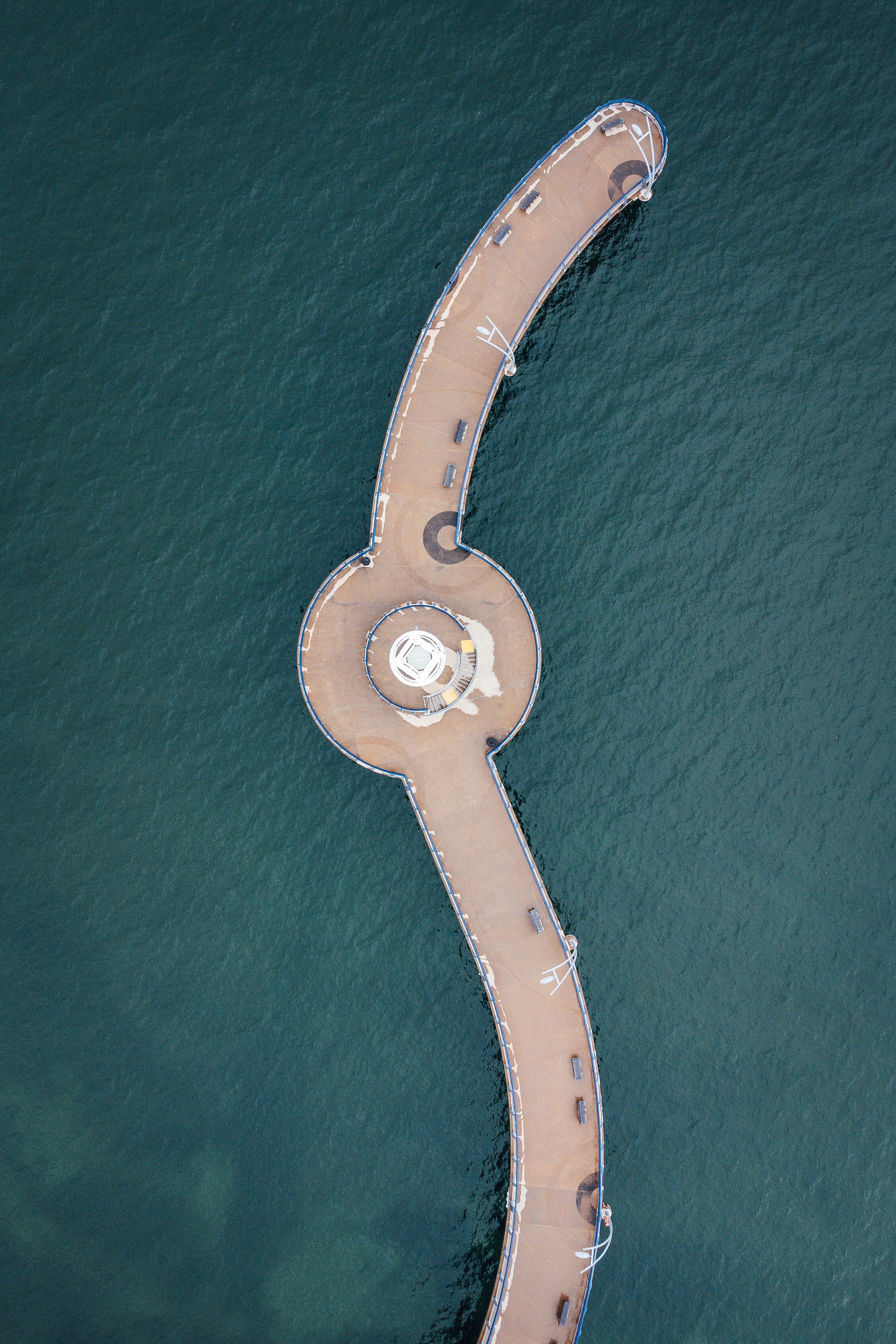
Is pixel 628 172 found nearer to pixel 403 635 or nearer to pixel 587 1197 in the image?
pixel 403 635

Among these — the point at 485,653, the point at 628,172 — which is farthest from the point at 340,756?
the point at 628,172

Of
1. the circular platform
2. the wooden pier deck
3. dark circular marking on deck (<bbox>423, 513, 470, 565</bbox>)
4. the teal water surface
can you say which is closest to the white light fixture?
the circular platform

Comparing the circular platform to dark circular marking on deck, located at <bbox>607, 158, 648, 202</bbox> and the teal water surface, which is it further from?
dark circular marking on deck, located at <bbox>607, 158, 648, 202</bbox>

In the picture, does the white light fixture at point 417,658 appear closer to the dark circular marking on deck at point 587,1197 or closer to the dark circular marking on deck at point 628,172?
the dark circular marking on deck at point 628,172

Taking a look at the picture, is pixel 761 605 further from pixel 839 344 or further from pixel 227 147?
pixel 227 147

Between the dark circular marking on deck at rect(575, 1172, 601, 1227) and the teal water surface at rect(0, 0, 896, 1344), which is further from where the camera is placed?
the teal water surface at rect(0, 0, 896, 1344)

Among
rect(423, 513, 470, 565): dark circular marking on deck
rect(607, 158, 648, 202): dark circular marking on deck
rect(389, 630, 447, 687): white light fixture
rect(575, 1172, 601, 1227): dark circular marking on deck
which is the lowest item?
rect(575, 1172, 601, 1227): dark circular marking on deck

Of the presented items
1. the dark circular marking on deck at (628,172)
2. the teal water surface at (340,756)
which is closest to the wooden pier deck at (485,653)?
the dark circular marking on deck at (628,172)

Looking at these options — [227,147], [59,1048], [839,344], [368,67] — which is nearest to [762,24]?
[839,344]
